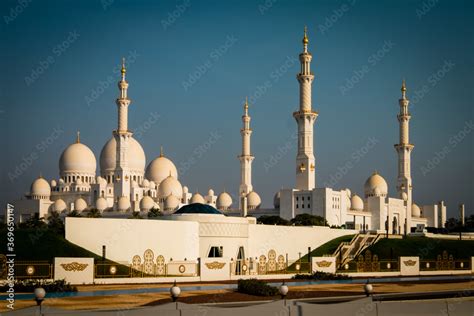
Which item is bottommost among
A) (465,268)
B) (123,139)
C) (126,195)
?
(465,268)

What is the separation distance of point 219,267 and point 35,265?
947 centimetres

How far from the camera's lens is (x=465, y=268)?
47344 mm

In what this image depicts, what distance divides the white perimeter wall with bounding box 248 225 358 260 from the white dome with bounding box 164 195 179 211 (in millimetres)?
28518

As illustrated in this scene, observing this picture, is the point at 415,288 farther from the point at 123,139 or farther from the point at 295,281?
the point at 123,139

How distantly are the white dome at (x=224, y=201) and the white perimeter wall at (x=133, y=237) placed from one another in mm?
48723

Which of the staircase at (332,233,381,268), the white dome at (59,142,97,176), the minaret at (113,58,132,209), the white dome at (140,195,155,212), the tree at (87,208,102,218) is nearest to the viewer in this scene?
the staircase at (332,233,381,268)

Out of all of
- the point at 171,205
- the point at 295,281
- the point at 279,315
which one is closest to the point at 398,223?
the point at 171,205

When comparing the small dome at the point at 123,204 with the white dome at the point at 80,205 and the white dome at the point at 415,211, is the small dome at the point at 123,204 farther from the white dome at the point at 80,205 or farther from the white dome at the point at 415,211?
the white dome at the point at 415,211

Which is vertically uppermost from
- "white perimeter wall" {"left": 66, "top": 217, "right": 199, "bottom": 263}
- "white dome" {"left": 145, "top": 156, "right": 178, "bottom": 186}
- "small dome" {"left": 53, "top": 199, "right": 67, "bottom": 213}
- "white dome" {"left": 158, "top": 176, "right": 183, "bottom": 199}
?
"white dome" {"left": 145, "top": 156, "right": 178, "bottom": 186}

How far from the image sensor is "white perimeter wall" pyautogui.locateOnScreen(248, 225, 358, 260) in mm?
50312

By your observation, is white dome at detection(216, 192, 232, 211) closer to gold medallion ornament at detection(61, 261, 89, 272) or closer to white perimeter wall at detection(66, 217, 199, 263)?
white perimeter wall at detection(66, 217, 199, 263)

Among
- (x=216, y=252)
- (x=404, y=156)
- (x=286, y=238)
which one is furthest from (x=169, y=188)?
(x=216, y=252)

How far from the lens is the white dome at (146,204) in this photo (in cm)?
8488

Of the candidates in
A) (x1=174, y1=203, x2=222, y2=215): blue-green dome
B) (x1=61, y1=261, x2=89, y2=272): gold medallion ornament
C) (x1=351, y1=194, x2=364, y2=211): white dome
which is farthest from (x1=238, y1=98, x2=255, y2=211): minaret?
(x1=61, y1=261, x2=89, y2=272): gold medallion ornament
